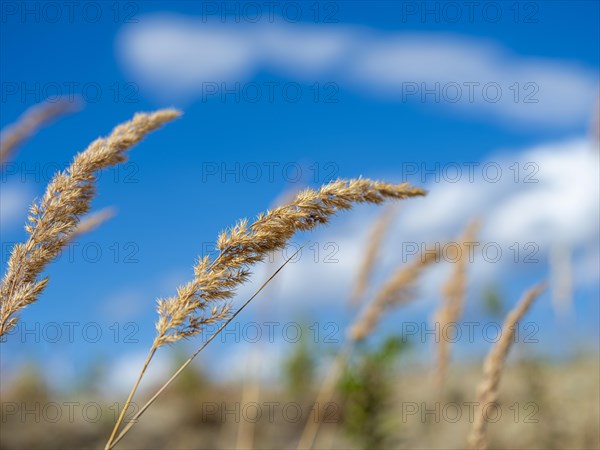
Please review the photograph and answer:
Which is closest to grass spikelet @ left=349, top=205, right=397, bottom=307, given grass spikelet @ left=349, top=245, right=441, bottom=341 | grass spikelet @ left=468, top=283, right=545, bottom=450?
grass spikelet @ left=349, top=245, right=441, bottom=341

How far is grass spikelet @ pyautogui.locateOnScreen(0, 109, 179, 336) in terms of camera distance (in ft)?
7.50

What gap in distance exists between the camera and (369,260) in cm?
466

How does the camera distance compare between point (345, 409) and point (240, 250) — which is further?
point (345, 409)

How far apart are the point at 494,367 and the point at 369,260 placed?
5.92ft

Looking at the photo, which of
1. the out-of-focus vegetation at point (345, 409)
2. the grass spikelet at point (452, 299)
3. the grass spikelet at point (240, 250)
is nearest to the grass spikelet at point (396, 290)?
the grass spikelet at point (452, 299)

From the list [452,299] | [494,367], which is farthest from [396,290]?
[494,367]

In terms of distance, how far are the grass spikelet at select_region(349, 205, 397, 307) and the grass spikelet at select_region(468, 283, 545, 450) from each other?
1696 millimetres

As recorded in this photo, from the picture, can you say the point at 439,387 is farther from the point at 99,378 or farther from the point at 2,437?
the point at 99,378

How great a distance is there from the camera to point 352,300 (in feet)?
15.1

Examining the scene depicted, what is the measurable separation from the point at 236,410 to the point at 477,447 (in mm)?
6802

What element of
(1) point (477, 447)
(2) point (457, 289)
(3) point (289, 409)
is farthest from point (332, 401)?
(1) point (477, 447)

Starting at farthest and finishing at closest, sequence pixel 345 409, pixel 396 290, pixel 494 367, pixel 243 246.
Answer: pixel 345 409 < pixel 396 290 < pixel 494 367 < pixel 243 246

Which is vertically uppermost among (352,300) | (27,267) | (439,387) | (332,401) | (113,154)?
(332,401)

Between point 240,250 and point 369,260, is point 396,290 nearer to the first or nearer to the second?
point 369,260
